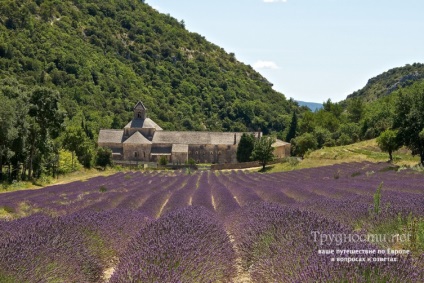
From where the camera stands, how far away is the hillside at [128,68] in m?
97.6

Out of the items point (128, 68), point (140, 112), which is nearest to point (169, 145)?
point (140, 112)

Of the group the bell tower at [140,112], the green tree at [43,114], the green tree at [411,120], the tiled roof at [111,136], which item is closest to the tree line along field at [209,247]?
the green tree at [411,120]

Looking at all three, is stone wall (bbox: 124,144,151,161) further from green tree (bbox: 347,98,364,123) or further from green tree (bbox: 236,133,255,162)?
green tree (bbox: 347,98,364,123)

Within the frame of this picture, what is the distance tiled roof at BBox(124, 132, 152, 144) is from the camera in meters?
72.8

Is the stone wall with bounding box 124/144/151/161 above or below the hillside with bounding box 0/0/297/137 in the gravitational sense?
below

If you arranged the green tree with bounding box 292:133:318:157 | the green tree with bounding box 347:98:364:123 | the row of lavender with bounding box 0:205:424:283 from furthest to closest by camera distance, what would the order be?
the green tree with bounding box 347:98:364:123, the green tree with bounding box 292:133:318:157, the row of lavender with bounding box 0:205:424:283

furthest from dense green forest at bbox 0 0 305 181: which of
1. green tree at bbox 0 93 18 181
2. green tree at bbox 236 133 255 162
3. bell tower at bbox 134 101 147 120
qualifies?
green tree at bbox 236 133 255 162

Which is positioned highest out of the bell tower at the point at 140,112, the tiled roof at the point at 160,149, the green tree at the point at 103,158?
the bell tower at the point at 140,112

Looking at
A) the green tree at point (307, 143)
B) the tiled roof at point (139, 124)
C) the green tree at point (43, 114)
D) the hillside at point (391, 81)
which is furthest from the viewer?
the hillside at point (391, 81)

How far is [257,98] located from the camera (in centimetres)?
14712

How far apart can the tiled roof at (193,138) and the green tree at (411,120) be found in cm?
4398

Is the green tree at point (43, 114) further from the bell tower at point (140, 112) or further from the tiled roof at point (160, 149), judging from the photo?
the bell tower at point (140, 112)

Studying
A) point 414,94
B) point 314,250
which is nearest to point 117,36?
point 414,94

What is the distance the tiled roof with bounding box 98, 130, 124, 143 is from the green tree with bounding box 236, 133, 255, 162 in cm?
2064
